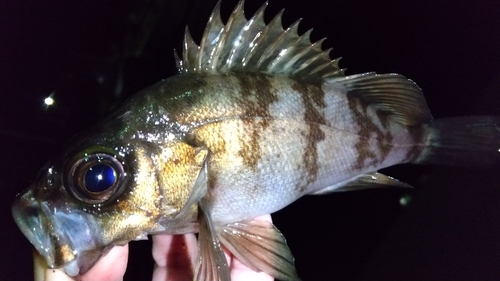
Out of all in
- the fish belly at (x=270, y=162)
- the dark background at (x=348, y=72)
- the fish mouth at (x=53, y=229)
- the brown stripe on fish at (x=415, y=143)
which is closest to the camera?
the fish mouth at (x=53, y=229)

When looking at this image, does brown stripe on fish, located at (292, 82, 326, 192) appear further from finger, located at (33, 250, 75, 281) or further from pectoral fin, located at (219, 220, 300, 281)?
finger, located at (33, 250, 75, 281)

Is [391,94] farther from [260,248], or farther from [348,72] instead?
[348,72]

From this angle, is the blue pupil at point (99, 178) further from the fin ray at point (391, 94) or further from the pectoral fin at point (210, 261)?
the fin ray at point (391, 94)

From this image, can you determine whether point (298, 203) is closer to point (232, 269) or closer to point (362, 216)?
point (362, 216)

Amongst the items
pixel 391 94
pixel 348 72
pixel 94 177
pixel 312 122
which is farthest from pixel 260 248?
pixel 348 72

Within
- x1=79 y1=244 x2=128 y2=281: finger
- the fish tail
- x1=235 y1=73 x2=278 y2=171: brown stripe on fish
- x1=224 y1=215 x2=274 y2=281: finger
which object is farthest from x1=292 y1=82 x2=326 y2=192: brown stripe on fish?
x1=79 y1=244 x2=128 y2=281: finger

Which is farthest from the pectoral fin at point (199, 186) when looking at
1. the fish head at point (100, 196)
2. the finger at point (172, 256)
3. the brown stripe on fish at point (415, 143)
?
the brown stripe on fish at point (415, 143)
